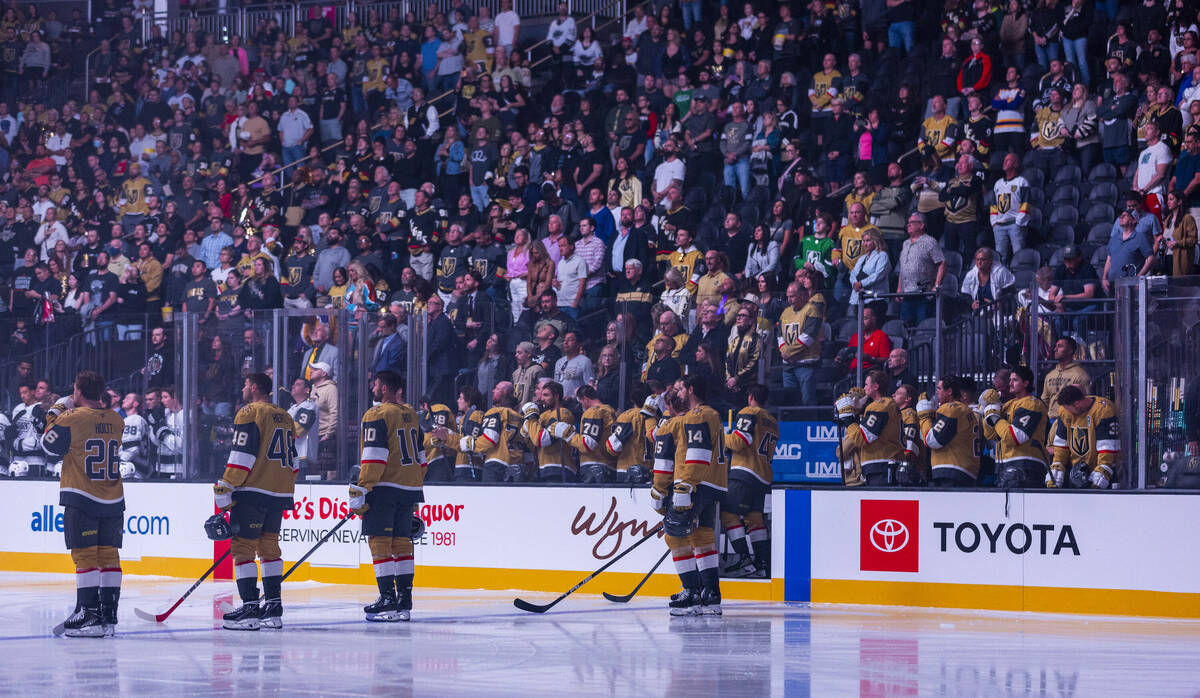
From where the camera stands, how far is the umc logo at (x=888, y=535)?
41.7ft

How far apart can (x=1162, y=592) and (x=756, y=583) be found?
3.37 meters

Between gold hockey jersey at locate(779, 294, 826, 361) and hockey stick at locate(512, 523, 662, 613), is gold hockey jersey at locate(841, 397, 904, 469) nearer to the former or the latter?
gold hockey jersey at locate(779, 294, 826, 361)

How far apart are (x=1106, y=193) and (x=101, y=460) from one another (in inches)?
390

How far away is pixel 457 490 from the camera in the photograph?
581 inches

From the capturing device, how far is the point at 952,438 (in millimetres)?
12625

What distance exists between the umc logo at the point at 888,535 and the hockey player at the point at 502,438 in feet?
11.1

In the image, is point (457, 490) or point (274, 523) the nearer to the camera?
point (274, 523)

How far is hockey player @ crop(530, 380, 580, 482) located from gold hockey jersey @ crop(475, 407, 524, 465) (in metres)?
0.18

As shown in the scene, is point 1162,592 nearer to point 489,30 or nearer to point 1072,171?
point 1072,171

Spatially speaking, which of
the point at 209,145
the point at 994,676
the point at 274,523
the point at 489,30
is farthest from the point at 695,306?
the point at 209,145

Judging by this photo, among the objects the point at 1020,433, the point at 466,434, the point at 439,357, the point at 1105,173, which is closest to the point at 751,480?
the point at 1020,433

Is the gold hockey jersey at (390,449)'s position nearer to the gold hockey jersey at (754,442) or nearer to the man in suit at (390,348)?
the gold hockey jersey at (754,442)

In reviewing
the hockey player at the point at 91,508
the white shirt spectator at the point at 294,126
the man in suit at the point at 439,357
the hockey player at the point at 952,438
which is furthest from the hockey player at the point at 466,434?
the white shirt spectator at the point at 294,126

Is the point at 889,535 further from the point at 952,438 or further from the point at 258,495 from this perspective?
the point at 258,495
